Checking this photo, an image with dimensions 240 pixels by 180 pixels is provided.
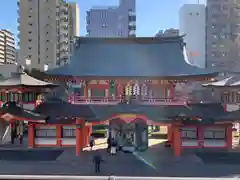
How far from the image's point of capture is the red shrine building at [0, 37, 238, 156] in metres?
22.3

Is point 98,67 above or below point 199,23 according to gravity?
below

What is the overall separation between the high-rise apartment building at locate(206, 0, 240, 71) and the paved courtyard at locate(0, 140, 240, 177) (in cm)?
4996

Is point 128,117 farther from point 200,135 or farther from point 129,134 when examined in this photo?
point 200,135

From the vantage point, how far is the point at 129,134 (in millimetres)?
24125

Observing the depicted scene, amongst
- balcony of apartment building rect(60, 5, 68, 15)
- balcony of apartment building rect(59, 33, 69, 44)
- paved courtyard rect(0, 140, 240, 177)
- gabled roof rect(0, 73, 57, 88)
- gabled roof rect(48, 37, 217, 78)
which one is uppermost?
balcony of apartment building rect(60, 5, 68, 15)

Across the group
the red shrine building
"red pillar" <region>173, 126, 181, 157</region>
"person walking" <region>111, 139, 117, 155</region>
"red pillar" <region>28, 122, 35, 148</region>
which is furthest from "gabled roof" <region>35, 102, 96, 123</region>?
"red pillar" <region>173, 126, 181, 157</region>

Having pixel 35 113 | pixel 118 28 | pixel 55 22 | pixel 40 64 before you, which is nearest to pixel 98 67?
pixel 35 113

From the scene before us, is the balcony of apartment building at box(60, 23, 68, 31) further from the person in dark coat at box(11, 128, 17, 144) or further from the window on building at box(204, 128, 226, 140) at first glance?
the window on building at box(204, 128, 226, 140)

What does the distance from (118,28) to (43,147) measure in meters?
75.5

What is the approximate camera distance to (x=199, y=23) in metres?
73.4

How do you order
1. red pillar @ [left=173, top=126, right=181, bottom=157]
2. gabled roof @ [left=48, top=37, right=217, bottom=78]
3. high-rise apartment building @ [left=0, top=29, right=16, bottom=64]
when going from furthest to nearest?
high-rise apartment building @ [left=0, top=29, right=16, bottom=64]
gabled roof @ [left=48, top=37, right=217, bottom=78]
red pillar @ [left=173, top=126, right=181, bottom=157]

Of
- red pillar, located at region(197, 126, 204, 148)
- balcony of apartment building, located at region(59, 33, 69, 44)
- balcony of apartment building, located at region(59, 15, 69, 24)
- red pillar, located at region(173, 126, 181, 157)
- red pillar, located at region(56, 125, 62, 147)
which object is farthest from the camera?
balcony of apartment building, located at region(59, 15, 69, 24)

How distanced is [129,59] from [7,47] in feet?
284

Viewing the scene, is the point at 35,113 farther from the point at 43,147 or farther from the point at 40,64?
the point at 40,64
